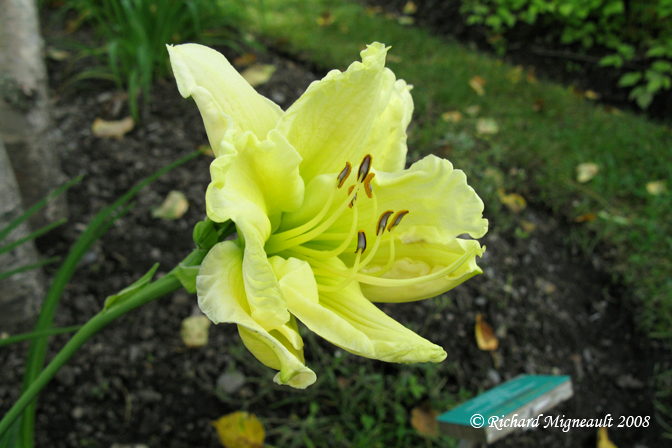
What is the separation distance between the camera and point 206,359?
189cm

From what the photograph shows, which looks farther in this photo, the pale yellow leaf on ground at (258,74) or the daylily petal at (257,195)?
the pale yellow leaf on ground at (258,74)

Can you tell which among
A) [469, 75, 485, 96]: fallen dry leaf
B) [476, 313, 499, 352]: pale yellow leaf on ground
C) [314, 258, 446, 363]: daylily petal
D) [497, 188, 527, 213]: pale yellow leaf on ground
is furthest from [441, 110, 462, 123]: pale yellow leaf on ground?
[314, 258, 446, 363]: daylily petal

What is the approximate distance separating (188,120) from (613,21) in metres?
4.04

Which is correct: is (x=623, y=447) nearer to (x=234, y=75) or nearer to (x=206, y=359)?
(x=206, y=359)

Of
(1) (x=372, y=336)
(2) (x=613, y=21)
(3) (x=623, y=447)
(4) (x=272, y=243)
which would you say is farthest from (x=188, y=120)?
(2) (x=613, y=21)

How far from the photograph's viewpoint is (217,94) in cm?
85

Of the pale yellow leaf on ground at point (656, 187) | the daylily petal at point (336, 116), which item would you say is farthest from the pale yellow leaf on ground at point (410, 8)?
the daylily petal at point (336, 116)

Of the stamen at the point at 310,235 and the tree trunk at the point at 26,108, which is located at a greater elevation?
the stamen at the point at 310,235

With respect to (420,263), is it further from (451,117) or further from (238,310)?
(451,117)

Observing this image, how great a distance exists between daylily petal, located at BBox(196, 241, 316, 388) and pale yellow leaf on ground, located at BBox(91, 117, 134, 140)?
2173mm

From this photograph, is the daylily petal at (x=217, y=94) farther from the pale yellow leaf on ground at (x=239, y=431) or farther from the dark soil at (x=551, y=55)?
the dark soil at (x=551, y=55)

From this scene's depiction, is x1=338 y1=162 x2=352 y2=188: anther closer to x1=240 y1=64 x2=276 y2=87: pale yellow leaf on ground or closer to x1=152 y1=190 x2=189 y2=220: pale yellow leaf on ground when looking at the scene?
x1=152 y1=190 x2=189 y2=220: pale yellow leaf on ground

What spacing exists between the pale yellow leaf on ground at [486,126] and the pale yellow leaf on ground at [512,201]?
0.52 meters

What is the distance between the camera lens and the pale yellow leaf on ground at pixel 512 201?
2820 millimetres
